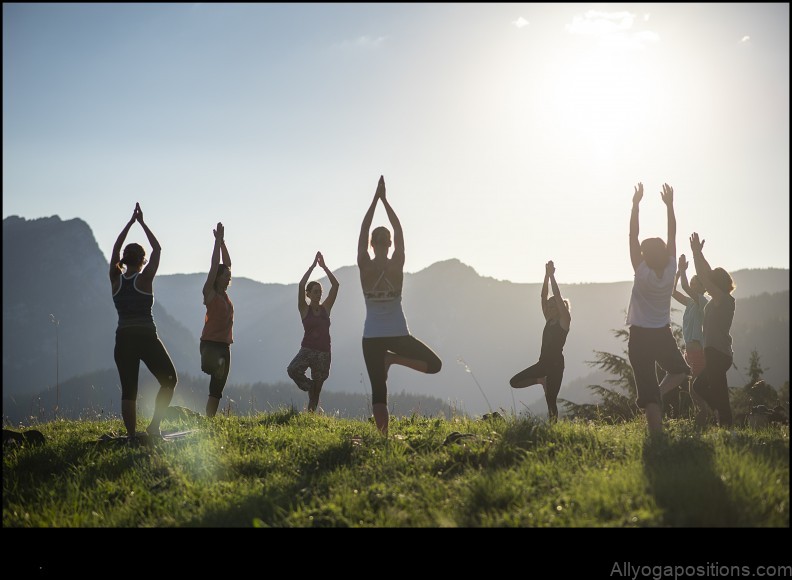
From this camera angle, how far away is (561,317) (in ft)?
35.5

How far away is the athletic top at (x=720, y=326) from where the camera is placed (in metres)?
9.38

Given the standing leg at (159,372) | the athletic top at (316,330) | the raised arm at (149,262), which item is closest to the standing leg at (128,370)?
the standing leg at (159,372)

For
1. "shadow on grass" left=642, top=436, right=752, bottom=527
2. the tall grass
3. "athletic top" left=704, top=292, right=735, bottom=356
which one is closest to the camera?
"shadow on grass" left=642, top=436, right=752, bottom=527

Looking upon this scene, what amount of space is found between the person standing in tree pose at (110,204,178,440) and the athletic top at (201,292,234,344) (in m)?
1.84

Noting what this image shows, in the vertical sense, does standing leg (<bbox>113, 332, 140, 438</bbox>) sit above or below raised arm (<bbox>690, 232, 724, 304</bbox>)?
below

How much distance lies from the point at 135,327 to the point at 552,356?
7.29m

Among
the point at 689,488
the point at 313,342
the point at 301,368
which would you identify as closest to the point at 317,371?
the point at 301,368

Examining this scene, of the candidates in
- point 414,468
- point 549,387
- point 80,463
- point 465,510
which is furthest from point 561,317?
point 80,463

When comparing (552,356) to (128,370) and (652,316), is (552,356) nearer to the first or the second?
(652,316)

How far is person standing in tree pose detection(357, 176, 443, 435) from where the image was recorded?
8.02 m

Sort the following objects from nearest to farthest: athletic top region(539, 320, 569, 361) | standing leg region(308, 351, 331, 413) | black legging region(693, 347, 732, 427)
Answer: black legging region(693, 347, 732, 427) → athletic top region(539, 320, 569, 361) → standing leg region(308, 351, 331, 413)

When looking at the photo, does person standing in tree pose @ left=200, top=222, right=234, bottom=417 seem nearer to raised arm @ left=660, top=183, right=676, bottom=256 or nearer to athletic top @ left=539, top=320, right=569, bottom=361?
athletic top @ left=539, top=320, right=569, bottom=361

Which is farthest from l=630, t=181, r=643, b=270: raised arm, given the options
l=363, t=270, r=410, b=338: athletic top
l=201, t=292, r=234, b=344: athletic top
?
l=201, t=292, r=234, b=344: athletic top
